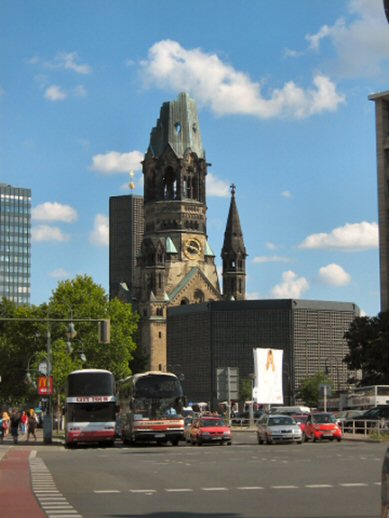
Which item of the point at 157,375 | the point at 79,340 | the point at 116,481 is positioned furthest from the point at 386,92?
the point at 116,481

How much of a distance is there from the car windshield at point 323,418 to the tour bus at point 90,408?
30.1 ft

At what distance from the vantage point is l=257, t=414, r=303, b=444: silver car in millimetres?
49531

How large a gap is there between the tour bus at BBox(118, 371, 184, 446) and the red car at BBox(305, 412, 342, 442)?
5.82 meters

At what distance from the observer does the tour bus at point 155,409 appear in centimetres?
5288

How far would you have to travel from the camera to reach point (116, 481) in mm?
26438

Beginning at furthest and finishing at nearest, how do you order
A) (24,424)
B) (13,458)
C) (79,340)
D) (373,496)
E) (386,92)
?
(386,92), (79,340), (24,424), (13,458), (373,496)

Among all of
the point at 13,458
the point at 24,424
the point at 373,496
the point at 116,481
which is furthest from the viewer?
the point at 24,424

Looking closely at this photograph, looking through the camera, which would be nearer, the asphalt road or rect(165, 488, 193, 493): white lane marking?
the asphalt road

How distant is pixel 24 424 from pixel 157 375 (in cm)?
2290

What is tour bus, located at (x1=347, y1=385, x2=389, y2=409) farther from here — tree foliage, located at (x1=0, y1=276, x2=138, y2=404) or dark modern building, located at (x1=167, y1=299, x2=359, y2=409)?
dark modern building, located at (x1=167, y1=299, x2=359, y2=409)

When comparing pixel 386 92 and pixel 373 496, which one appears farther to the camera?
pixel 386 92

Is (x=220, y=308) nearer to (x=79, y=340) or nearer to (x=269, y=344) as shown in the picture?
(x=269, y=344)

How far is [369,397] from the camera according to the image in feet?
245

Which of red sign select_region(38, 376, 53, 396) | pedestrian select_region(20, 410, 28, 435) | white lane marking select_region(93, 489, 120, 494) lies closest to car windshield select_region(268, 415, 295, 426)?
red sign select_region(38, 376, 53, 396)
